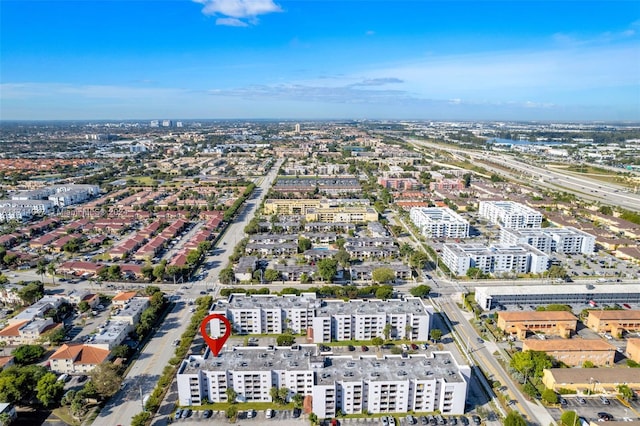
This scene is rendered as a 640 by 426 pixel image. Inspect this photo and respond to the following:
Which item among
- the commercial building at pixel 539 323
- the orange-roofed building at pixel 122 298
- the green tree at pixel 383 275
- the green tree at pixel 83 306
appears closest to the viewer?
the commercial building at pixel 539 323

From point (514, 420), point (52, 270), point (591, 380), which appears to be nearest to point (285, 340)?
point (514, 420)

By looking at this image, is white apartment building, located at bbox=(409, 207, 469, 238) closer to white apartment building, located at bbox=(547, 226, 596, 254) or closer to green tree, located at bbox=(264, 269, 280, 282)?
white apartment building, located at bbox=(547, 226, 596, 254)

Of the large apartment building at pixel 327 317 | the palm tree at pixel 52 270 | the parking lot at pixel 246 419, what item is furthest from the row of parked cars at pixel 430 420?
the palm tree at pixel 52 270

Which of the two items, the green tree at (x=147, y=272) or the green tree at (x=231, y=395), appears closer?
the green tree at (x=231, y=395)

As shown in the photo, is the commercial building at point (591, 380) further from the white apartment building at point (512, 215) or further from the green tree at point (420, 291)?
the white apartment building at point (512, 215)

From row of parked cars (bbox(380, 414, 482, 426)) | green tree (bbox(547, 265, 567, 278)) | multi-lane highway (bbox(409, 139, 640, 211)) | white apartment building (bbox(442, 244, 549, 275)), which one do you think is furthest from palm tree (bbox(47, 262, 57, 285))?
multi-lane highway (bbox(409, 139, 640, 211))
